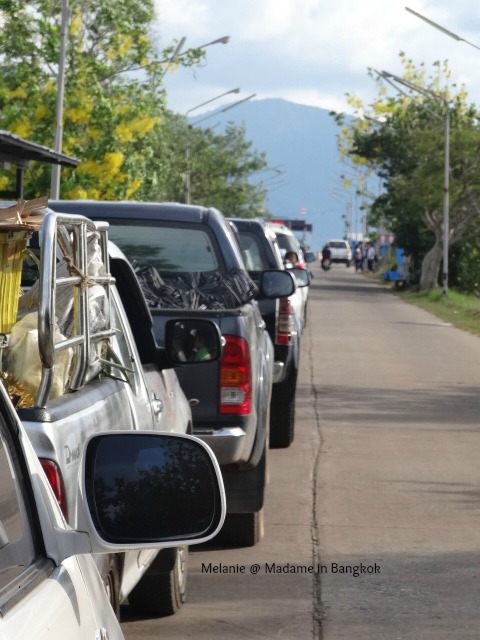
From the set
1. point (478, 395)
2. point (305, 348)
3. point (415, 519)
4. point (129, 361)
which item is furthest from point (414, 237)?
point (129, 361)

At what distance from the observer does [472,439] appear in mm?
12672

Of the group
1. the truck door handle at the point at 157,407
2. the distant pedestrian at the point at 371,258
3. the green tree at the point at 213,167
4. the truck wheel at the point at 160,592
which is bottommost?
the distant pedestrian at the point at 371,258

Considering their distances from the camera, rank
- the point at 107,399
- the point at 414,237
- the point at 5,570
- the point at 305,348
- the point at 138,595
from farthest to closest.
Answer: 1. the point at 414,237
2. the point at 305,348
3. the point at 138,595
4. the point at 107,399
5. the point at 5,570

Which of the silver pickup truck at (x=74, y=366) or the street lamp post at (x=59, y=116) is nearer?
the silver pickup truck at (x=74, y=366)

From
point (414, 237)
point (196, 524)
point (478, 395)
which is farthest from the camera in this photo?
point (414, 237)

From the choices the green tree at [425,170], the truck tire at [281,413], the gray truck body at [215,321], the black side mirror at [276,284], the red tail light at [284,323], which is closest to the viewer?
the gray truck body at [215,321]

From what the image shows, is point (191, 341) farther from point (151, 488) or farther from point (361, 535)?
point (151, 488)

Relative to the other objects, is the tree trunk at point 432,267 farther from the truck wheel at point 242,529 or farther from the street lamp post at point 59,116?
the truck wheel at point 242,529

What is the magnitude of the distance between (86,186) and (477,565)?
85.2 ft

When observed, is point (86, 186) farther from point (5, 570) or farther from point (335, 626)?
point (5, 570)

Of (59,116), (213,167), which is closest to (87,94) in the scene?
(59,116)

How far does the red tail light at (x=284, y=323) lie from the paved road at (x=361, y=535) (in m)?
0.90

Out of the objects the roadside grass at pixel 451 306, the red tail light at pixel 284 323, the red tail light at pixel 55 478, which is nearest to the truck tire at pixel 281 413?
the red tail light at pixel 284 323

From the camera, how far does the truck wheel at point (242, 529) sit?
793cm
